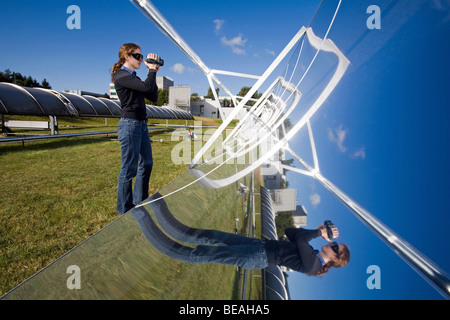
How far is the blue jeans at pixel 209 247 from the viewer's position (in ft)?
2.71

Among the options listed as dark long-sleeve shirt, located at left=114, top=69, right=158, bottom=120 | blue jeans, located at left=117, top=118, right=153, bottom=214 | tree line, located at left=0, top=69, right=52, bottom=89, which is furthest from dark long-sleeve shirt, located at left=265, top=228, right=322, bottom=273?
tree line, located at left=0, top=69, right=52, bottom=89

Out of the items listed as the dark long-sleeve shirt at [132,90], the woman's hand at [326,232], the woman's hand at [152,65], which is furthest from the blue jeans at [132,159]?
the woman's hand at [326,232]

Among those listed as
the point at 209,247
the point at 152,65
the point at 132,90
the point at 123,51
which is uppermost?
the point at 123,51

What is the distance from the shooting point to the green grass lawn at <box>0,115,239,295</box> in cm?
145

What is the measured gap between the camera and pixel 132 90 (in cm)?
181

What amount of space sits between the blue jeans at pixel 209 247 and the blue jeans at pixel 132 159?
0.83 metres

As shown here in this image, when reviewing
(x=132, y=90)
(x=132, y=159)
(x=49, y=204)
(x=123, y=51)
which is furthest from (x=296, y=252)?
(x=49, y=204)

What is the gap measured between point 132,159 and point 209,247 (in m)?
1.20

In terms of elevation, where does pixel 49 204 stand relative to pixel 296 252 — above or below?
below

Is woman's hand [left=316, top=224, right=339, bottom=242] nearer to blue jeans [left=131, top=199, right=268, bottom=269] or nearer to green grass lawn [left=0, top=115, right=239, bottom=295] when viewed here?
blue jeans [left=131, top=199, right=268, bottom=269]

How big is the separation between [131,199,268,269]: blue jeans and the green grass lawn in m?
0.93

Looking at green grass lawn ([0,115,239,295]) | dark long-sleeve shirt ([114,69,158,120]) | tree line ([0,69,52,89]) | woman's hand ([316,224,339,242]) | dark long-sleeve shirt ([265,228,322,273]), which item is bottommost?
green grass lawn ([0,115,239,295])

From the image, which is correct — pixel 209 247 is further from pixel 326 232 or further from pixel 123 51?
pixel 123 51

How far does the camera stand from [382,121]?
789 millimetres
